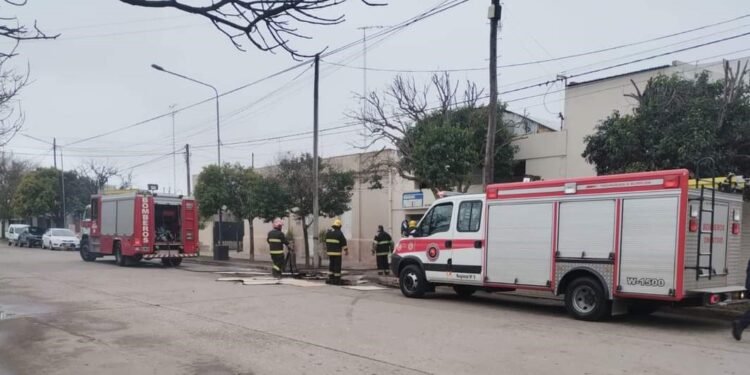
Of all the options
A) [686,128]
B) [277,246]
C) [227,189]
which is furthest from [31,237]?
[686,128]

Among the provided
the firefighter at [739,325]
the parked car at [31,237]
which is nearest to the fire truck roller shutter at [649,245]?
the firefighter at [739,325]

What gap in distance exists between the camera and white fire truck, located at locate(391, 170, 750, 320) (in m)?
9.94

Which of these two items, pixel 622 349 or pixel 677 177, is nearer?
pixel 622 349

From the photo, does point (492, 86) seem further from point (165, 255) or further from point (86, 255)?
point (86, 255)

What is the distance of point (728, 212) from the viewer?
35.6ft

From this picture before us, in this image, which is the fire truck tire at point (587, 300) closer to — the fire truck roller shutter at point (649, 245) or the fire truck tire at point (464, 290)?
the fire truck roller shutter at point (649, 245)

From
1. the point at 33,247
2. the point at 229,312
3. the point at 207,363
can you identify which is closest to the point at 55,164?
the point at 33,247

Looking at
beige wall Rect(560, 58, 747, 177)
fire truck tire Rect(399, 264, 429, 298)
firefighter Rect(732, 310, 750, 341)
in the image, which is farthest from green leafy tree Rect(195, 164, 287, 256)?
firefighter Rect(732, 310, 750, 341)

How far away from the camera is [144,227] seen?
2319 centimetres

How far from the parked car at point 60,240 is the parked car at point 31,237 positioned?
279 cm

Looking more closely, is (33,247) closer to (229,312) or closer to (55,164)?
(55,164)

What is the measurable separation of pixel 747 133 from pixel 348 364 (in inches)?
432

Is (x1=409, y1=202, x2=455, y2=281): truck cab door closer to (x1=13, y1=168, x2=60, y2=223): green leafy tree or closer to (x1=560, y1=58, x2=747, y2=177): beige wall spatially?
(x1=560, y1=58, x2=747, y2=177): beige wall

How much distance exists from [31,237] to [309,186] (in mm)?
27791
